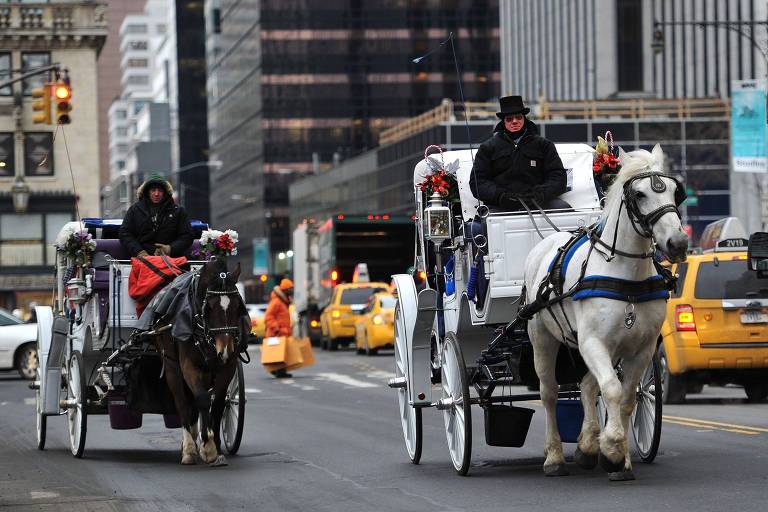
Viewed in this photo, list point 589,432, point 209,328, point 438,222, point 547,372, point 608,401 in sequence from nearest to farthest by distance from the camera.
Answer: point 608,401, point 589,432, point 547,372, point 438,222, point 209,328

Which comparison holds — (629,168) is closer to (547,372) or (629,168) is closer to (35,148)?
(547,372)

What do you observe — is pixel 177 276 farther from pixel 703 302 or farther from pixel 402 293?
pixel 703 302

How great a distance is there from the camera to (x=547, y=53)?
106 meters

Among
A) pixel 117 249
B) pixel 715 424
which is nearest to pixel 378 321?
pixel 715 424

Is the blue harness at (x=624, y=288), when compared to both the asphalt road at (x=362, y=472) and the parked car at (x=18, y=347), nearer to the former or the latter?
the asphalt road at (x=362, y=472)

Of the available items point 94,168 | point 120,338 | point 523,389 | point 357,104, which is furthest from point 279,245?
point 120,338

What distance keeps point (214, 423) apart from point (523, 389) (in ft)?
41.4

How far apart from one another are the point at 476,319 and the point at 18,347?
72.2ft

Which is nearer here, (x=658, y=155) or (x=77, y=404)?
(x=658, y=155)

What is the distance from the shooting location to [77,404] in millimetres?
14828

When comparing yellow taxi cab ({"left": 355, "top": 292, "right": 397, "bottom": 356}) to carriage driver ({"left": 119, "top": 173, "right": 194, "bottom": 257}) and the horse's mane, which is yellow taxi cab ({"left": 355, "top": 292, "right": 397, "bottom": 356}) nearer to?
carriage driver ({"left": 119, "top": 173, "right": 194, "bottom": 257})

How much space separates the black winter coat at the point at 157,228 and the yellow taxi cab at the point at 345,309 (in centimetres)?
2698

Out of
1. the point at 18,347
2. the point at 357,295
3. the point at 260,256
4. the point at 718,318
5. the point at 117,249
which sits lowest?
the point at 18,347

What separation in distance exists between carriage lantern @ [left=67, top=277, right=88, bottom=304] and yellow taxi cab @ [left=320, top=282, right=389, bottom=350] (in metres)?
26.8
